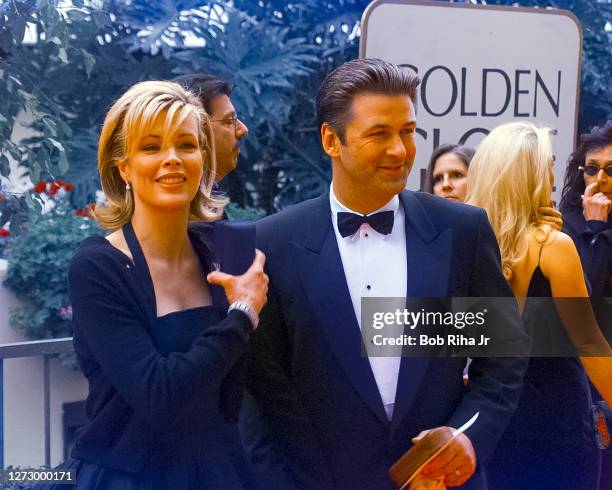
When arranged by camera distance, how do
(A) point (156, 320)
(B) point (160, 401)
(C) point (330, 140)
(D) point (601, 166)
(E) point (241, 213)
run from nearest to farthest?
(B) point (160, 401) < (A) point (156, 320) < (C) point (330, 140) < (D) point (601, 166) < (E) point (241, 213)

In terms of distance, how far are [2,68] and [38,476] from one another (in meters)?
1.88

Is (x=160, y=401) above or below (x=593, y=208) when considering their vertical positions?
below

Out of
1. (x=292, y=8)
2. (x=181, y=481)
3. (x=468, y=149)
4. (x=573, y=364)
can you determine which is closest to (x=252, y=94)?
(x=292, y=8)

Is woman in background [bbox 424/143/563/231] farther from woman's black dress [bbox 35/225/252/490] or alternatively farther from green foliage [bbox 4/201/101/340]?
green foliage [bbox 4/201/101/340]

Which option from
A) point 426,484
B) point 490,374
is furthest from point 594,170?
point 426,484

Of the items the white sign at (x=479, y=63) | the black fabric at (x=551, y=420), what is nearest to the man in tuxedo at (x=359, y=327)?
the black fabric at (x=551, y=420)

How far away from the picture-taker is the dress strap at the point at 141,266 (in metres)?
2.05

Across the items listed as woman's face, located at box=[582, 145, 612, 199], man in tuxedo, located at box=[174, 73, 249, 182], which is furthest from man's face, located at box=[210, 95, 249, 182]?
woman's face, located at box=[582, 145, 612, 199]

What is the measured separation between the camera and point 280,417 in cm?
222

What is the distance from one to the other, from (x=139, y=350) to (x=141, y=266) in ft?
0.67

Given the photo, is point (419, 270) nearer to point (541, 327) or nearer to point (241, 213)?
point (541, 327)

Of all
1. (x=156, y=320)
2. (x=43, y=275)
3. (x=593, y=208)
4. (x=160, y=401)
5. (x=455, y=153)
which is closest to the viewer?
(x=160, y=401)

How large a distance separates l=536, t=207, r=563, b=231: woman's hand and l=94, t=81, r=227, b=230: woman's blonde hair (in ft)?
3.45

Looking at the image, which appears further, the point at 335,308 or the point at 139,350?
the point at 335,308
